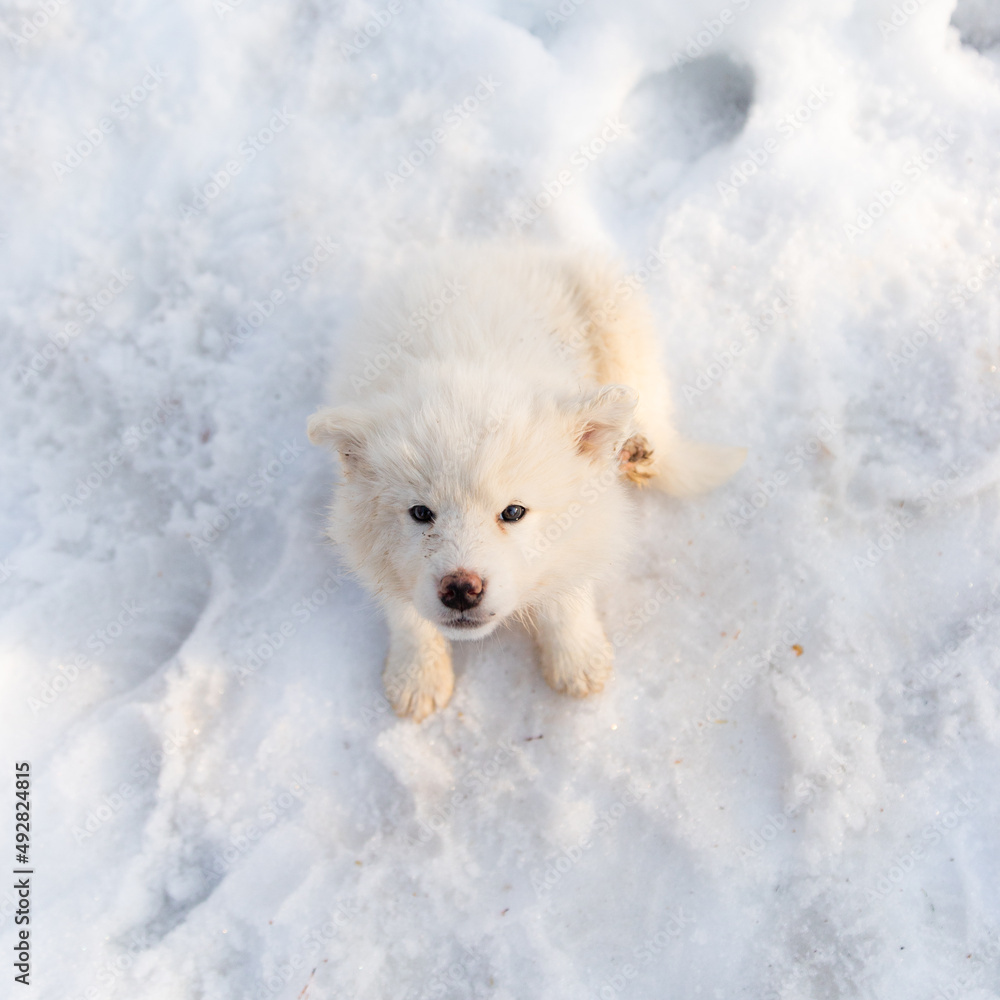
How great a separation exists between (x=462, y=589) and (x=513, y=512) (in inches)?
11.4

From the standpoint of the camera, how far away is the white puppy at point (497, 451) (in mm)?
2064

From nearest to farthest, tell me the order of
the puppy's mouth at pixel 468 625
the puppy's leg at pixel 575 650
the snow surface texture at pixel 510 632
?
the puppy's mouth at pixel 468 625 → the snow surface texture at pixel 510 632 → the puppy's leg at pixel 575 650

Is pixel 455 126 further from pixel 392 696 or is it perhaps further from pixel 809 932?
pixel 809 932

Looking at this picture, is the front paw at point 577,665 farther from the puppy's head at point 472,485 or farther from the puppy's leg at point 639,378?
the puppy's leg at point 639,378

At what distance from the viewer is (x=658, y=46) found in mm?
3537

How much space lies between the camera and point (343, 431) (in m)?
2.16

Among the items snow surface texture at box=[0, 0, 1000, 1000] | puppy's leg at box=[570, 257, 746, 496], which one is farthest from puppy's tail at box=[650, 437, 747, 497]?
snow surface texture at box=[0, 0, 1000, 1000]

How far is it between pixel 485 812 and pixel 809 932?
49.5 inches

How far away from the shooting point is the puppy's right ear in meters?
2.14

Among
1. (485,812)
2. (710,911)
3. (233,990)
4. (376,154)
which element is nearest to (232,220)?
(376,154)

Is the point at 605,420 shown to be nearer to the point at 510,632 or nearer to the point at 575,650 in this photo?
the point at 575,650

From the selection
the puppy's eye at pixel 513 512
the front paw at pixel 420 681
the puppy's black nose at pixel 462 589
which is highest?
the puppy's eye at pixel 513 512

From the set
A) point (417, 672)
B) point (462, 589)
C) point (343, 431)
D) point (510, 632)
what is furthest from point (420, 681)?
point (343, 431)

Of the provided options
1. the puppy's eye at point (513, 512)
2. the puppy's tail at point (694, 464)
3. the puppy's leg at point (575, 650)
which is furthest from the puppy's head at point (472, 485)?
the puppy's tail at point (694, 464)
